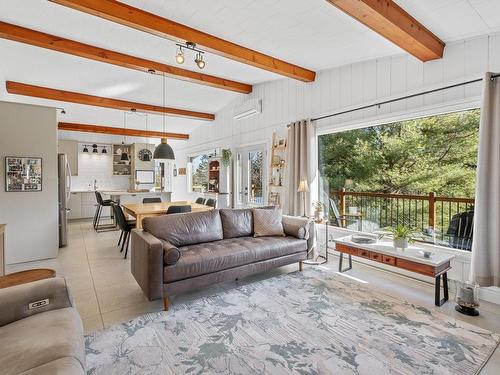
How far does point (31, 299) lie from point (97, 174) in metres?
8.26

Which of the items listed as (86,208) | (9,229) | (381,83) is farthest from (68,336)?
(86,208)

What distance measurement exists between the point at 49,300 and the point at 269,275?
2476 mm

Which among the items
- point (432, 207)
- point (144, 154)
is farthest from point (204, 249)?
point (144, 154)

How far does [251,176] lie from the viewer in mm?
6430

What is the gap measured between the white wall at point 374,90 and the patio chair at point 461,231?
4.31 ft

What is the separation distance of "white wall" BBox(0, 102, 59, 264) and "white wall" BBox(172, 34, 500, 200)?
3.80 metres

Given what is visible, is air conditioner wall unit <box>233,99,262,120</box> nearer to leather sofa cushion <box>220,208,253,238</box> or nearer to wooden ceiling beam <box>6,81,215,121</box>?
wooden ceiling beam <box>6,81,215,121</box>

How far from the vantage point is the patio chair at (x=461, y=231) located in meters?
3.14

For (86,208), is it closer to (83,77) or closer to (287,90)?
(83,77)

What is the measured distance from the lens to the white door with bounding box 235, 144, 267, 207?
604 cm

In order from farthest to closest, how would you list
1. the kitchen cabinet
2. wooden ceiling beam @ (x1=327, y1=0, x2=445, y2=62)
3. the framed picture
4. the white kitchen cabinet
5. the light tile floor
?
the kitchen cabinet < the white kitchen cabinet < the framed picture < the light tile floor < wooden ceiling beam @ (x1=327, y1=0, x2=445, y2=62)

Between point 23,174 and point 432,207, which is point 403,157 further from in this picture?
point 23,174

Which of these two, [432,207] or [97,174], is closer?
[432,207]

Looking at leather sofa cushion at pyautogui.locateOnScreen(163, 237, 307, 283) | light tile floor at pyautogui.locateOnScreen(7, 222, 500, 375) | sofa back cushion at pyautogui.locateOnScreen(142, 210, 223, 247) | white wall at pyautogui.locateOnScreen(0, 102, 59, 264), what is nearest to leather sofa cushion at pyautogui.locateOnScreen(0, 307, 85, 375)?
light tile floor at pyautogui.locateOnScreen(7, 222, 500, 375)
